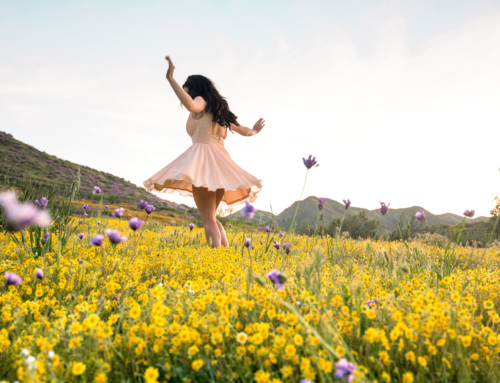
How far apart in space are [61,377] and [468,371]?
69.8 inches

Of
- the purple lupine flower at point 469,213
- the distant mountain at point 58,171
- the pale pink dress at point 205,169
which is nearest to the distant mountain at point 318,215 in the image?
the pale pink dress at point 205,169

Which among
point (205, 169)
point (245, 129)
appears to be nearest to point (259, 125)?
point (245, 129)

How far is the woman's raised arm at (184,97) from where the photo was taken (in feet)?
13.2

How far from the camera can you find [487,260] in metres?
5.03

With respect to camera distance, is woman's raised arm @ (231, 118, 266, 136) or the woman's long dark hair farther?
woman's raised arm @ (231, 118, 266, 136)

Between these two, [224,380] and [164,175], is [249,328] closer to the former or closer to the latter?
[224,380]

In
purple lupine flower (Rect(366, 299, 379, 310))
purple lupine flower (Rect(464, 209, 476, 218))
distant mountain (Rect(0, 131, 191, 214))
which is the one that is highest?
distant mountain (Rect(0, 131, 191, 214))

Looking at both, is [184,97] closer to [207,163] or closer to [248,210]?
[207,163]

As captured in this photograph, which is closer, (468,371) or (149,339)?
(468,371)

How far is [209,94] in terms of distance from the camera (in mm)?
5016

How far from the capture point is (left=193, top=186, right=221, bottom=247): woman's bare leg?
194 inches

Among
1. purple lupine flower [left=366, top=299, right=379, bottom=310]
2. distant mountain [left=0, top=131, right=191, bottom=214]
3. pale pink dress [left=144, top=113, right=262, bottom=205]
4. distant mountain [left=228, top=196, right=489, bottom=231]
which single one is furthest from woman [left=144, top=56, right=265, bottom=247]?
distant mountain [left=0, top=131, right=191, bottom=214]

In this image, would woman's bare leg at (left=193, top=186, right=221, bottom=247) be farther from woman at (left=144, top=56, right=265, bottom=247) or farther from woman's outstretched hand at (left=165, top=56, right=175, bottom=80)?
woman's outstretched hand at (left=165, top=56, right=175, bottom=80)

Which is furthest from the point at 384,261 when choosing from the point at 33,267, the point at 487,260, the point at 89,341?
the point at 33,267
